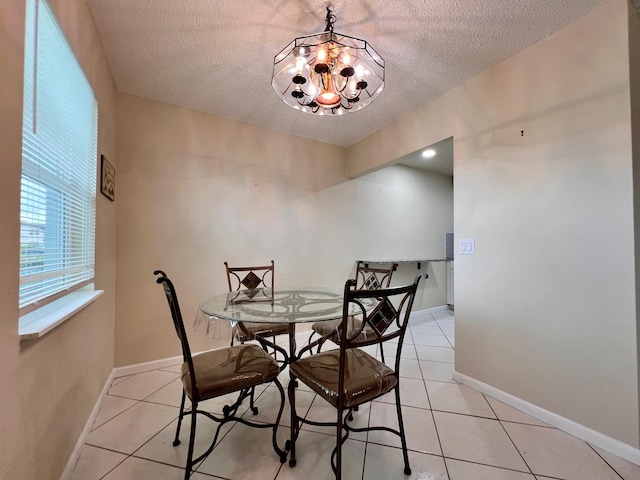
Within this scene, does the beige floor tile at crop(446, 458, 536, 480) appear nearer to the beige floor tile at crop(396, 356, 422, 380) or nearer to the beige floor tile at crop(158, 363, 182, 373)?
the beige floor tile at crop(396, 356, 422, 380)

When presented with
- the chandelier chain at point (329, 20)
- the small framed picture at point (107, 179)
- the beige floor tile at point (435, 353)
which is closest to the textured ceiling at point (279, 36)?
the chandelier chain at point (329, 20)

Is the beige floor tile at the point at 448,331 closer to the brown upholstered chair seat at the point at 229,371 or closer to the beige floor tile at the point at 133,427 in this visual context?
the brown upholstered chair seat at the point at 229,371

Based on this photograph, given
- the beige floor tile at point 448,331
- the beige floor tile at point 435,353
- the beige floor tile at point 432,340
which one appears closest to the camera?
the beige floor tile at point 435,353

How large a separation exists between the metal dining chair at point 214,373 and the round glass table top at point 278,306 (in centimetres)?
25

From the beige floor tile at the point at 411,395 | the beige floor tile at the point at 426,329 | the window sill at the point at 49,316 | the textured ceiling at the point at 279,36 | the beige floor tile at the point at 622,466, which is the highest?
the textured ceiling at the point at 279,36

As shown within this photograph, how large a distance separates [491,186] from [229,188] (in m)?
2.44

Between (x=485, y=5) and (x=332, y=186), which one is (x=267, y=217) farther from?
(x=485, y=5)

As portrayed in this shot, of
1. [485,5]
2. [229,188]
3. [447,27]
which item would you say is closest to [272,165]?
[229,188]

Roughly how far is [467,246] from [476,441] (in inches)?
52.8

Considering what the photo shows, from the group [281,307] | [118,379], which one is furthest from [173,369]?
[281,307]

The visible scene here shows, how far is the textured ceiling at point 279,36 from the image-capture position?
1521 mm

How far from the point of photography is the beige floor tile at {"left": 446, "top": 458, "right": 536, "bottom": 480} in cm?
131

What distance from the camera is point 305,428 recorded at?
5.52 feet

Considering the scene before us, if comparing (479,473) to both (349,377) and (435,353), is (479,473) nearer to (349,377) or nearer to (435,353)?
(349,377)
